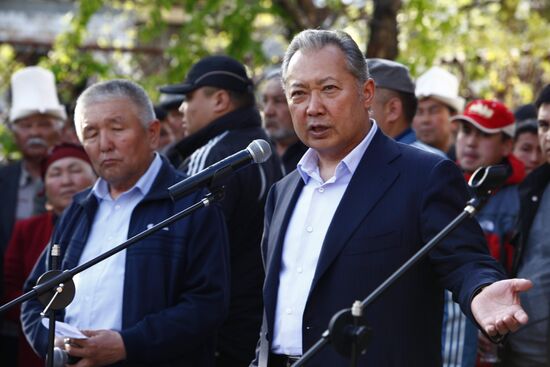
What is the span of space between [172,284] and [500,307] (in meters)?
2.02


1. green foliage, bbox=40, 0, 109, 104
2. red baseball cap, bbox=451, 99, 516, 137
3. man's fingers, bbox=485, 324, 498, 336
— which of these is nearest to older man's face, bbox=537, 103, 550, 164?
red baseball cap, bbox=451, 99, 516, 137

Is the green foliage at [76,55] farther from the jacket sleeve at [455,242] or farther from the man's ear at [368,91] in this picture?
the jacket sleeve at [455,242]

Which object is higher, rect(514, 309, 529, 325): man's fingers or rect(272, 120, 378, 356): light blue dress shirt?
rect(272, 120, 378, 356): light blue dress shirt

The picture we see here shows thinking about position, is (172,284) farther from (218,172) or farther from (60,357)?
(218,172)

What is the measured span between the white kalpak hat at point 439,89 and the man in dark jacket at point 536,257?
2.28 metres

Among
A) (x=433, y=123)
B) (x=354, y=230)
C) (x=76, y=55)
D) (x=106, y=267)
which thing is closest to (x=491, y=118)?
(x=433, y=123)

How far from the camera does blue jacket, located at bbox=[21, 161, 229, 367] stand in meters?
4.62

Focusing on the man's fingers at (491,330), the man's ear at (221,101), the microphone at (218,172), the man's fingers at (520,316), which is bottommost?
the man's fingers at (491,330)

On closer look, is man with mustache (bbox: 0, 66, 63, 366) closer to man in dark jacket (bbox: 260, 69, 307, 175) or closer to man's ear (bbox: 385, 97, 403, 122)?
man in dark jacket (bbox: 260, 69, 307, 175)

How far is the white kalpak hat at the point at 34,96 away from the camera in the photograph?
805 cm

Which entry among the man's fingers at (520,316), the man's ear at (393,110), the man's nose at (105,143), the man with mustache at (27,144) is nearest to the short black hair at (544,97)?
the man's ear at (393,110)

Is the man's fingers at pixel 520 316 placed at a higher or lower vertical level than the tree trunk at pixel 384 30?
lower

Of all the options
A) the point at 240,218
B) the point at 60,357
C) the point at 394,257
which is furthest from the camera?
the point at 240,218

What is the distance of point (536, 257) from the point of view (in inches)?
204
